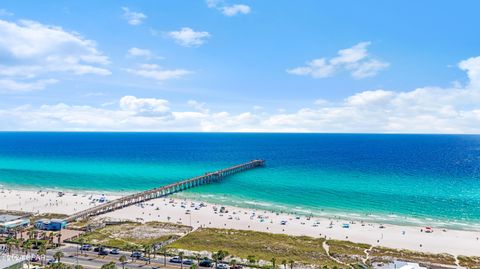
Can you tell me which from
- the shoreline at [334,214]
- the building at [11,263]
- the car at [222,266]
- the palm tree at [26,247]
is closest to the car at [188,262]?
→ the car at [222,266]

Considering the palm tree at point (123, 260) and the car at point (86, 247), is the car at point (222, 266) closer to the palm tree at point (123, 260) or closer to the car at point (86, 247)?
the palm tree at point (123, 260)

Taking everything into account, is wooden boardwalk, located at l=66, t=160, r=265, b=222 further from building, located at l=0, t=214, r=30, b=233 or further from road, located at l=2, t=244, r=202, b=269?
road, located at l=2, t=244, r=202, b=269

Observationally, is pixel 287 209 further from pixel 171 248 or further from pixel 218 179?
pixel 218 179

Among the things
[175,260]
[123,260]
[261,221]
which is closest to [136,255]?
[123,260]

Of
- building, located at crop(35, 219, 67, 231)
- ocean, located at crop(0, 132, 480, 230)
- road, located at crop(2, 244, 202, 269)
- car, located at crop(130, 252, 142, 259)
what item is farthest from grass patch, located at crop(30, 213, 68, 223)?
car, located at crop(130, 252, 142, 259)

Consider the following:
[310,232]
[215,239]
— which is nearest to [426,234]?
[310,232]

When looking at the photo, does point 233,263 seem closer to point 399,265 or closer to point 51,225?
point 399,265
